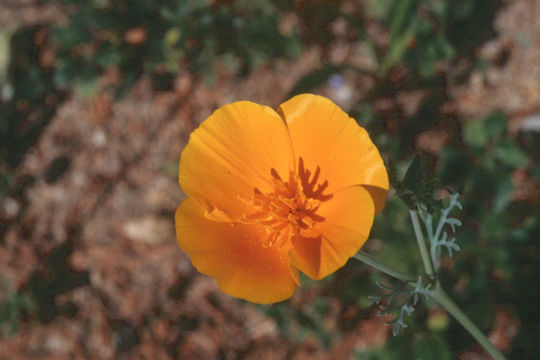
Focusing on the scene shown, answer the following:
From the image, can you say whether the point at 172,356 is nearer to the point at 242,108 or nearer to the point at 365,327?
the point at 365,327

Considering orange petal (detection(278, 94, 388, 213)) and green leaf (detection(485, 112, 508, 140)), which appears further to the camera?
green leaf (detection(485, 112, 508, 140))

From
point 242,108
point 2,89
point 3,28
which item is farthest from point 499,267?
point 3,28

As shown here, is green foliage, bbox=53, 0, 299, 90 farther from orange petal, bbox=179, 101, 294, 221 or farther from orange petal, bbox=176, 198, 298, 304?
orange petal, bbox=176, 198, 298, 304

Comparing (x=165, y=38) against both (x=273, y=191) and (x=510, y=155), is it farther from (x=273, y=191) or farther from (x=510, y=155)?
(x=510, y=155)

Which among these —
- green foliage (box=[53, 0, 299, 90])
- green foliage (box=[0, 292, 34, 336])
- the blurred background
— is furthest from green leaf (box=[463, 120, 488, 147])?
green foliage (box=[0, 292, 34, 336])

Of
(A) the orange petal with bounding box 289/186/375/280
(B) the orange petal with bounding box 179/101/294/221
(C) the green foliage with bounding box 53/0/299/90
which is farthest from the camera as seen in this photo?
(C) the green foliage with bounding box 53/0/299/90

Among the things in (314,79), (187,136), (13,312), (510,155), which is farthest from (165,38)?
(510,155)
